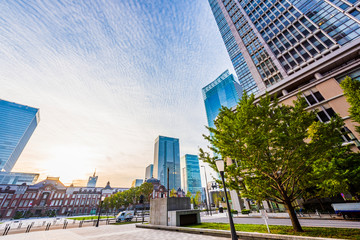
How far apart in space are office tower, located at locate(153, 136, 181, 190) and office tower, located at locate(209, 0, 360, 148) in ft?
454

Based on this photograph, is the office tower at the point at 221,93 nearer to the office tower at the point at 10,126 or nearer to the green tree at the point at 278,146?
the green tree at the point at 278,146

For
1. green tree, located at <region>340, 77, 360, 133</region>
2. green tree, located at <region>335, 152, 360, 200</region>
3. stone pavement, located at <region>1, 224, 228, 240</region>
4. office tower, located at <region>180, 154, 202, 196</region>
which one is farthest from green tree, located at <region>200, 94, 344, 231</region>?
office tower, located at <region>180, 154, 202, 196</region>

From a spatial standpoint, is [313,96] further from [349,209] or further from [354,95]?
[349,209]

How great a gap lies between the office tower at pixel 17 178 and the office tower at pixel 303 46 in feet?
691

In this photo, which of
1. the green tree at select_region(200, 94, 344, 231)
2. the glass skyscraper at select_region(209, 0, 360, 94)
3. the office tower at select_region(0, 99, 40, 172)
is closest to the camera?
the green tree at select_region(200, 94, 344, 231)

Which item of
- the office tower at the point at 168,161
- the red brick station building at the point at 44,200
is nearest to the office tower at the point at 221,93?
the office tower at the point at 168,161

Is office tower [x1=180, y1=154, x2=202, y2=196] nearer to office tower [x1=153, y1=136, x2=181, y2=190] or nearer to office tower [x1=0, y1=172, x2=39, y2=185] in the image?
office tower [x1=153, y1=136, x2=181, y2=190]

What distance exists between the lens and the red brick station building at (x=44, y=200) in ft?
196

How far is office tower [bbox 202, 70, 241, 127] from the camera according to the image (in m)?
104

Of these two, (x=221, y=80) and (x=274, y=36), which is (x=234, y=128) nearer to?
(x=274, y=36)

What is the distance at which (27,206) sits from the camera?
6262cm

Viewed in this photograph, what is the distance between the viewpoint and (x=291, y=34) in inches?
1592

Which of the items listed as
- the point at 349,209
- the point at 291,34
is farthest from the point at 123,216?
the point at 291,34

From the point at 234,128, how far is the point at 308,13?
5280 cm
